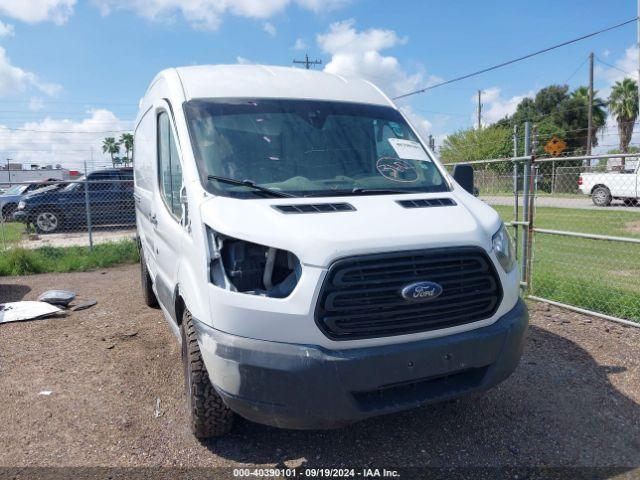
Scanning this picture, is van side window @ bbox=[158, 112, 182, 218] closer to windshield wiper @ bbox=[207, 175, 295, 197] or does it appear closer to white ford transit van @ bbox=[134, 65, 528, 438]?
white ford transit van @ bbox=[134, 65, 528, 438]

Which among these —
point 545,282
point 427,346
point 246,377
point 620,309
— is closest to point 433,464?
point 427,346

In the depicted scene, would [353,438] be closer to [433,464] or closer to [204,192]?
[433,464]

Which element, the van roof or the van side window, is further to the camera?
the van roof

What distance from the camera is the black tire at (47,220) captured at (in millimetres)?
14391

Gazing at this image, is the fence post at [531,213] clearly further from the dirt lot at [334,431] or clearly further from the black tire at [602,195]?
the black tire at [602,195]

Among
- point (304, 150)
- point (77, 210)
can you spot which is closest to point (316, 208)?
point (304, 150)

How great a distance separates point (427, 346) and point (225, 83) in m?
2.46

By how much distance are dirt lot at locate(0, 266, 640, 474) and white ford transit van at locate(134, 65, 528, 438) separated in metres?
0.46

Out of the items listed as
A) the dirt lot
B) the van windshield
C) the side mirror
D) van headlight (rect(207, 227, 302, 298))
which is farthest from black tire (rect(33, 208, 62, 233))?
van headlight (rect(207, 227, 302, 298))

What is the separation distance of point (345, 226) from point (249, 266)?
562 mm

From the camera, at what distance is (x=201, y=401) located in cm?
313

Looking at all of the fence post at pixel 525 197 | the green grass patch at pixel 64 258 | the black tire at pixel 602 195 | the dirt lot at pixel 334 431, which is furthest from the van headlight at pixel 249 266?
the black tire at pixel 602 195

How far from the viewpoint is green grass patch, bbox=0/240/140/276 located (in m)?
9.27

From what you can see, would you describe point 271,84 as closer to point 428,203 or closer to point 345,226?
point 428,203
